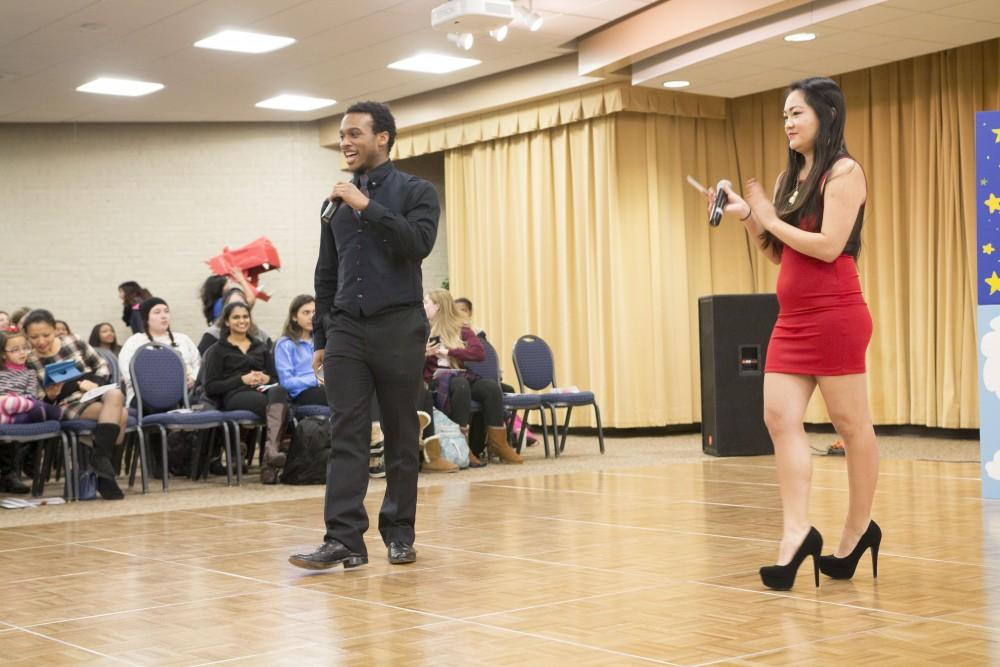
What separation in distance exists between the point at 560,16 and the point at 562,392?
2671 millimetres

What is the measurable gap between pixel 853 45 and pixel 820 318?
556 cm

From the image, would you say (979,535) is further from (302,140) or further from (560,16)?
(302,140)

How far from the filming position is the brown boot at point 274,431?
746 cm

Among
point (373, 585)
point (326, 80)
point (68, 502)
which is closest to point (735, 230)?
point (326, 80)

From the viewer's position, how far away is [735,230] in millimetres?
11312

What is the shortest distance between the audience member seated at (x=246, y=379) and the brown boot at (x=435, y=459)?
0.99 m

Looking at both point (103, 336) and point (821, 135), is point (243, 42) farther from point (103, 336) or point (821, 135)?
point (821, 135)

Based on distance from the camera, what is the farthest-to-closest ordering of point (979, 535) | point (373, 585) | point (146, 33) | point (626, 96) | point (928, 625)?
point (626, 96), point (146, 33), point (979, 535), point (373, 585), point (928, 625)

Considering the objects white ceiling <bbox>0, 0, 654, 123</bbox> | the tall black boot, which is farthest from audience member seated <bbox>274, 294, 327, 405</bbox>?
white ceiling <bbox>0, 0, 654, 123</bbox>

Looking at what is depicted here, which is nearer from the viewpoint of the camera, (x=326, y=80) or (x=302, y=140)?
(x=326, y=80)

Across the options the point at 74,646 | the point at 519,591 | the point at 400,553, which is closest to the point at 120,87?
the point at 400,553

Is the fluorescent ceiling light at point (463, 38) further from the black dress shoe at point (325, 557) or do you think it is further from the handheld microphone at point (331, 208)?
the black dress shoe at point (325, 557)

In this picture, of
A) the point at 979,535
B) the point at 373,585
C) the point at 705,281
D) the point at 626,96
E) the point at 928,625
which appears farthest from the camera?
the point at 705,281

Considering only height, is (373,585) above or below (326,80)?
below
